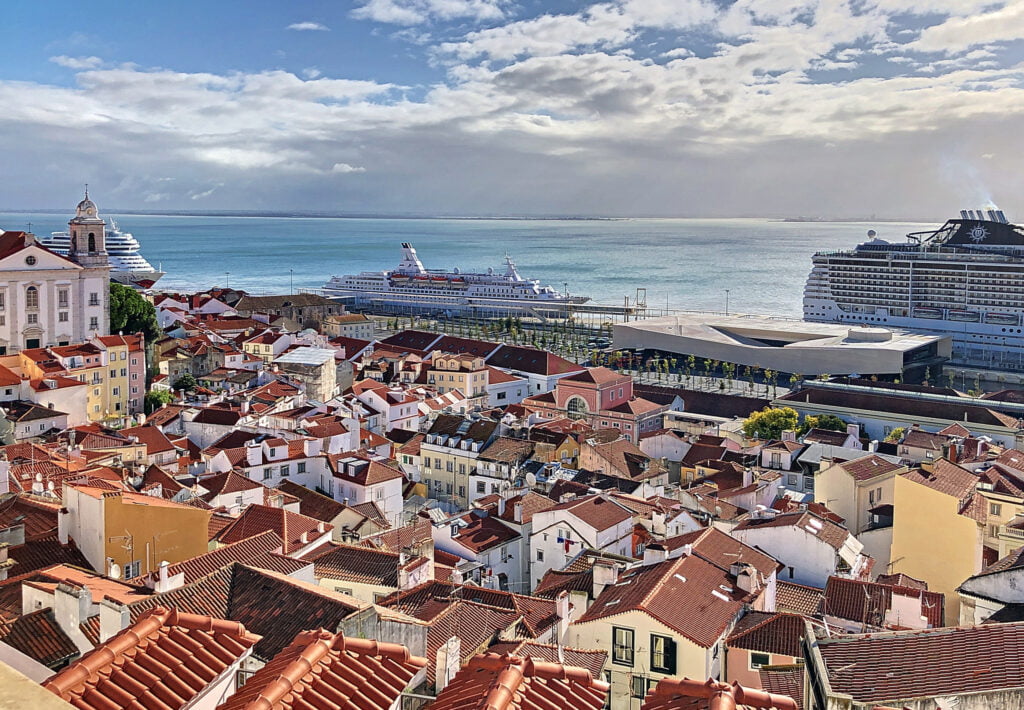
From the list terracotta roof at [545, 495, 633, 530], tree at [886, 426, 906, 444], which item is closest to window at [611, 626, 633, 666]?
terracotta roof at [545, 495, 633, 530]

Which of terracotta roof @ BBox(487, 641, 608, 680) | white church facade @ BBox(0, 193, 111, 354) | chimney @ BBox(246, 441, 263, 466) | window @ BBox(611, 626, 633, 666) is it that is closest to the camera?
terracotta roof @ BBox(487, 641, 608, 680)

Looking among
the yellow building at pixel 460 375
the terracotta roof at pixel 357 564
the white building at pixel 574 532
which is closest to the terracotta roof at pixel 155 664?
the terracotta roof at pixel 357 564

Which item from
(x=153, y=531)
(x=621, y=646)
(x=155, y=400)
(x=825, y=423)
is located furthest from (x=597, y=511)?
(x=155, y=400)

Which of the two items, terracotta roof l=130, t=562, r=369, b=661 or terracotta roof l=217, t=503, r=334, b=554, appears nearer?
terracotta roof l=130, t=562, r=369, b=661

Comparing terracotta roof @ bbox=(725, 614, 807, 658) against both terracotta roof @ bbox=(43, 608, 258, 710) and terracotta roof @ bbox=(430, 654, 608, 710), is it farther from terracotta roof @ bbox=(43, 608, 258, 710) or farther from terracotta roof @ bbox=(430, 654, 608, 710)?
terracotta roof @ bbox=(43, 608, 258, 710)

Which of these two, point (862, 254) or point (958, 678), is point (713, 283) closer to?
point (862, 254)

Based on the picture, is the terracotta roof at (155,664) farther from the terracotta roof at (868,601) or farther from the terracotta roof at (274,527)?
the terracotta roof at (868,601)
